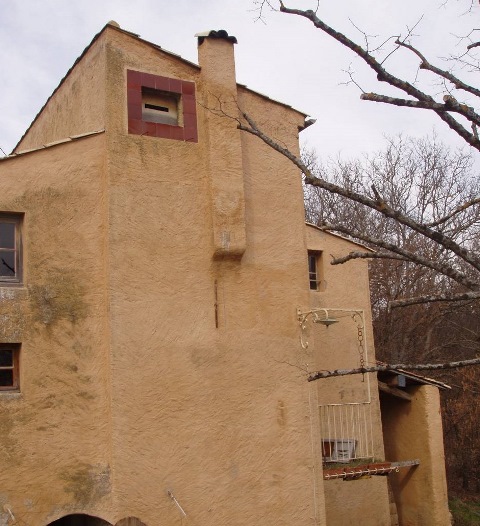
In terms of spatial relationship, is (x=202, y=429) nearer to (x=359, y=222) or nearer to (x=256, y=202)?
(x=256, y=202)

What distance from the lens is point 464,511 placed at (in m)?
17.6

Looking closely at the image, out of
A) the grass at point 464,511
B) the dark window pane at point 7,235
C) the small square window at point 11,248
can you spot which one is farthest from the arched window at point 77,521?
the grass at point 464,511

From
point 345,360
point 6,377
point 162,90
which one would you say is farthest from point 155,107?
point 345,360

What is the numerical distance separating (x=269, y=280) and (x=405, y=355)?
13.1 m

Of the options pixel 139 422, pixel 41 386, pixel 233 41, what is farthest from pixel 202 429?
pixel 233 41

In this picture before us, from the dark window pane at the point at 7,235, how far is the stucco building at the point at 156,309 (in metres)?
0.03

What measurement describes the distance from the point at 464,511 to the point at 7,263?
43.9ft

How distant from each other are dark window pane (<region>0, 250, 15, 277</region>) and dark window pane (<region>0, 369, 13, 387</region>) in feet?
4.37

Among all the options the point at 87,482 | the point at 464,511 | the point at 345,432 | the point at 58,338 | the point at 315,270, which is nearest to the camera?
the point at 87,482

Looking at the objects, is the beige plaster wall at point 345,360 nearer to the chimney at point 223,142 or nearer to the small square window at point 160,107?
the chimney at point 223,142

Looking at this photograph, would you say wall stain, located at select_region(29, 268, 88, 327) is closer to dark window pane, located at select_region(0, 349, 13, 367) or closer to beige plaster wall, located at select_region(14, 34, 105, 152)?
dark window pane, located at select_region(0, 349, 13, 367)

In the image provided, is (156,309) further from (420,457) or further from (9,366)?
(420,457)

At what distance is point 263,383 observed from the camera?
11.1 meters

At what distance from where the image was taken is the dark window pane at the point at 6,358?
381 inches
